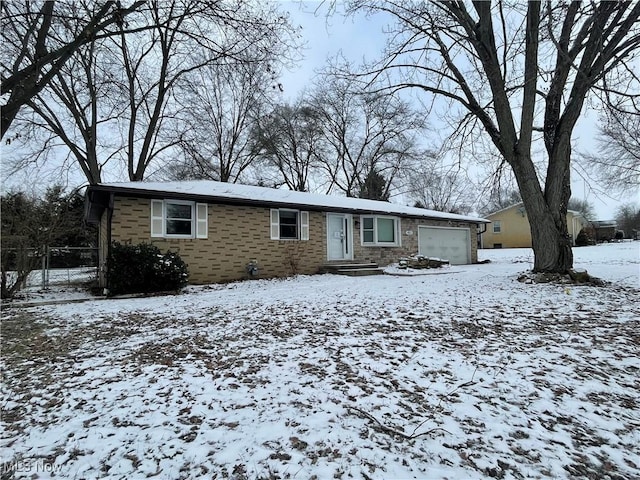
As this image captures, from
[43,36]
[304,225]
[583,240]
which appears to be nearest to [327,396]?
[43,36]

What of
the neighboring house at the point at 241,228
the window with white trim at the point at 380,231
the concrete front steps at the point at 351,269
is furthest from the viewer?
the window with white trim at the point at 380,231

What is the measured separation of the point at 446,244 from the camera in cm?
1786

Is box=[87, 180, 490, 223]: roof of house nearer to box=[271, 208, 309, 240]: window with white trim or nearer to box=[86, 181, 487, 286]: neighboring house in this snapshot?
box=[86, 181, 487, 286]: neighboring house

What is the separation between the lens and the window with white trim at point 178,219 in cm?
1005

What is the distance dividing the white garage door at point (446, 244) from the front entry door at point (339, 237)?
4520 mm

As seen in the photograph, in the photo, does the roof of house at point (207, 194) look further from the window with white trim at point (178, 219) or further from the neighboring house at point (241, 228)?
the window with white trim at point (178, 219)

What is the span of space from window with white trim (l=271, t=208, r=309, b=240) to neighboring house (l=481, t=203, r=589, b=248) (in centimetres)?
2476

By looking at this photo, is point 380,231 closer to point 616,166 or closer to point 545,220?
point 545,220

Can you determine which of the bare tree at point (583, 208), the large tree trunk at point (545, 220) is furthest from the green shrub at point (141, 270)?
the bare tree at point (583, 208)

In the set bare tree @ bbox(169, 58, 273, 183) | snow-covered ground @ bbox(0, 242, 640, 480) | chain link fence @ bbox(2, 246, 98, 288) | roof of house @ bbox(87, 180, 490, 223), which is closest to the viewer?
snow-covered ground @ bbox(0, 242, 640, 480)

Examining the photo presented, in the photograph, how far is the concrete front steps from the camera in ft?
42.9

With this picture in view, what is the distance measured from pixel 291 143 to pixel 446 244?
611 inches

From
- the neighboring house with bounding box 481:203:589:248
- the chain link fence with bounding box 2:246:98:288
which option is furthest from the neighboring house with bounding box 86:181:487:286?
the neighboring house with bounding box 481:203:589:248

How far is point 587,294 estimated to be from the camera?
23.9 ft
